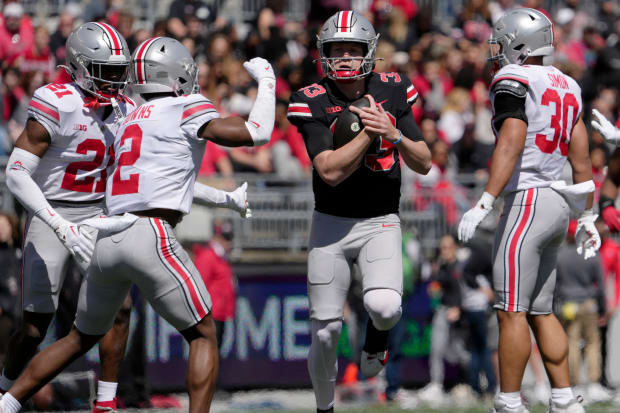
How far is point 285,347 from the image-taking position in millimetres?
11859

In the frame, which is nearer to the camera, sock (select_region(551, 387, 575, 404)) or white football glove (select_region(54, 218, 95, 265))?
white football glove (select_region(54, 218, 95, 265))

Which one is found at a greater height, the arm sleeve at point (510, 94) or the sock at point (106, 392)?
the arm sleeve at point (510, 94)

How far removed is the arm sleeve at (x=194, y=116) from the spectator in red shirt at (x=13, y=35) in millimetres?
7723

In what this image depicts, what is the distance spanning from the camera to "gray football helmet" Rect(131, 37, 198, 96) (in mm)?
6301

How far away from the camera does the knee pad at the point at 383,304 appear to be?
6.48 metres

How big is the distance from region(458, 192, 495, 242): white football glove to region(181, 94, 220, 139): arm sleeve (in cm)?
148

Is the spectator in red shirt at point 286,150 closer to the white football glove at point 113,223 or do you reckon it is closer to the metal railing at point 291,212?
the metal railing at point 291,212

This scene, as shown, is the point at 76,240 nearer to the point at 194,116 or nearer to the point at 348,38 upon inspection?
the point at 194,116

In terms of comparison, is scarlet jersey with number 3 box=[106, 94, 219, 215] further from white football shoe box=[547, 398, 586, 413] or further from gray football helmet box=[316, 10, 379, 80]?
white football shoe box=[547, 398, 586, 413]

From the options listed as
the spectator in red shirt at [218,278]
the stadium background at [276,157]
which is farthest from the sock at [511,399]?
the spectator in red shirt at [218,278]

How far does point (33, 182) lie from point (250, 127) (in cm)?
139

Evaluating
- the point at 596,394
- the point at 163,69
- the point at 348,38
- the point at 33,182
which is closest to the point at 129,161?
the point at 163,69

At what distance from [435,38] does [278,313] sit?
6291mm

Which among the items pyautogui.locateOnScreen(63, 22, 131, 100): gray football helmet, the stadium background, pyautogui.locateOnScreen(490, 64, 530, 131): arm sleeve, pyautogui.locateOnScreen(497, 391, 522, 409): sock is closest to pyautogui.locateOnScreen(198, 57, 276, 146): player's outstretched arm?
pyautogui.locateOnScreen(63, 22, 131, 100): gray football helmet
